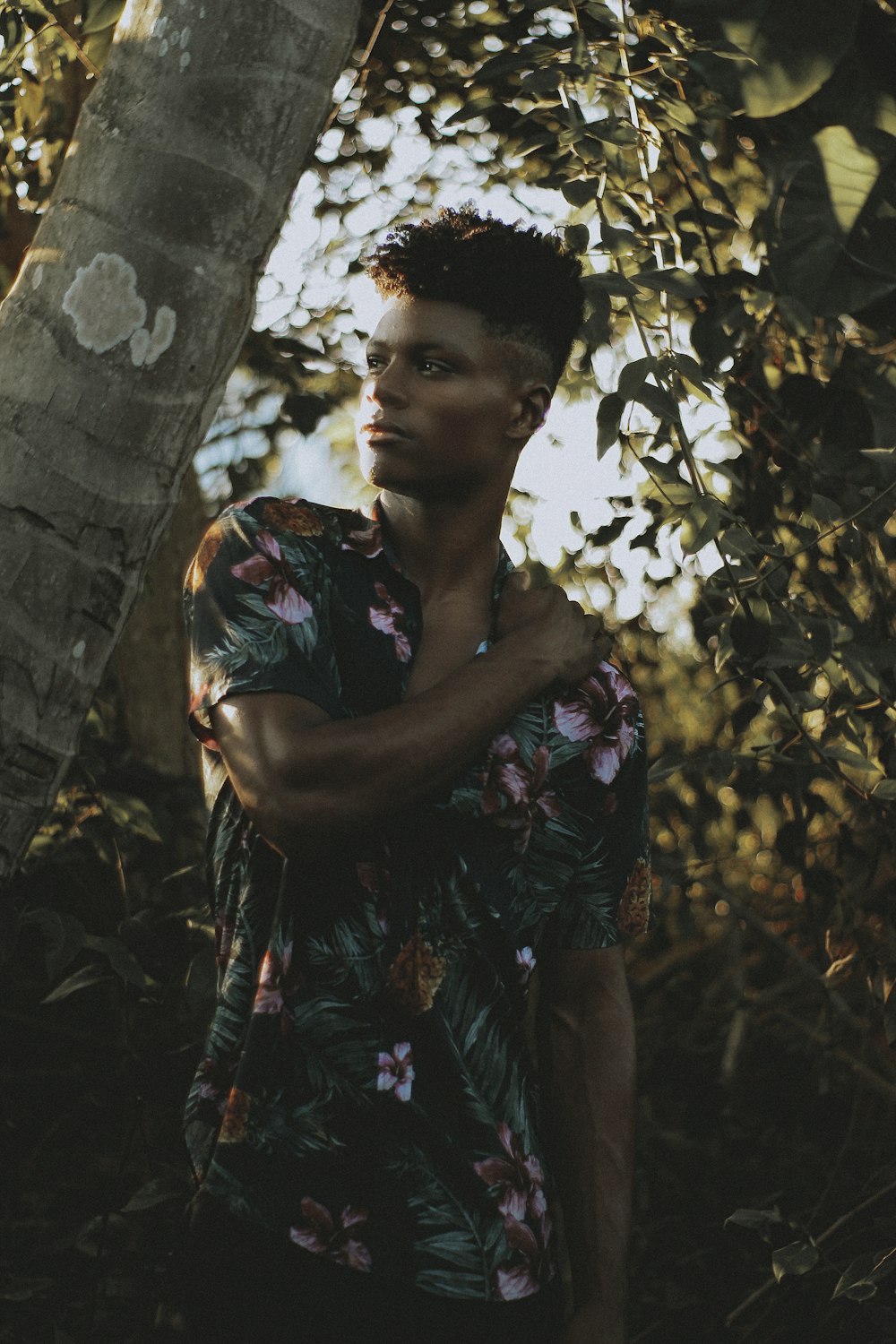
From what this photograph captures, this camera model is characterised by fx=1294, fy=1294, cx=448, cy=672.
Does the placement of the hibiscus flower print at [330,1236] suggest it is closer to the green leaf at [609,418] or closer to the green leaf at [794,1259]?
the green leaf at [794,1259]

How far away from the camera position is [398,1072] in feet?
5.06

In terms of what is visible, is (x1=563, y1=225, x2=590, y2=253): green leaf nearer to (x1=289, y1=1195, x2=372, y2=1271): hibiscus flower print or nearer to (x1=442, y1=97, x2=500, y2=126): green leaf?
(x1=442, y1=97, x2=500, y2=126): green leaf

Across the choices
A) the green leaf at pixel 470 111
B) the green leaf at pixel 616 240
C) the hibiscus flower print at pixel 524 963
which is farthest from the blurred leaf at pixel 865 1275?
the green leaf at pixel 470 111

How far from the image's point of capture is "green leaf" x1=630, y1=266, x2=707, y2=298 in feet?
5.73

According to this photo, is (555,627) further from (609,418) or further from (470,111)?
(470,111)

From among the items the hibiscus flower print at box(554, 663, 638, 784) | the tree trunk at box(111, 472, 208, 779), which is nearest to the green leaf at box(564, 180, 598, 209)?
the hibiscus flower print at box(554, 663, 638, 784)

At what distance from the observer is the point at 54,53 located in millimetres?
2521

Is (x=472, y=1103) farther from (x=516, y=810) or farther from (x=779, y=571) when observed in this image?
(x=779, y=571)

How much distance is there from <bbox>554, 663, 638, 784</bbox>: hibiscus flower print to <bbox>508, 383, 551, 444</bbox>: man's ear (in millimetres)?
363

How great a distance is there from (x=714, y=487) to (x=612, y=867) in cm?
105

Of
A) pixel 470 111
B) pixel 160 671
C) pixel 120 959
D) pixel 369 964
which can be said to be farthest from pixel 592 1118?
pixel 160 671

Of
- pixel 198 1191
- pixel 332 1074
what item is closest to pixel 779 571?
pixel 332 1074

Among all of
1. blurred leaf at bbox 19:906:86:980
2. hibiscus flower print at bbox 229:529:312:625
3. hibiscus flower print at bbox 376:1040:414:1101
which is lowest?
blurred leaf at bbox 19:906:86:980

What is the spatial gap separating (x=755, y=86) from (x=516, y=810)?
1140 millimetres
